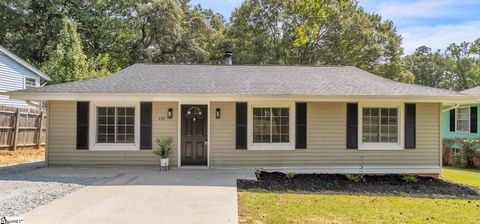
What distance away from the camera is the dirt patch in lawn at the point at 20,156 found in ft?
40.9

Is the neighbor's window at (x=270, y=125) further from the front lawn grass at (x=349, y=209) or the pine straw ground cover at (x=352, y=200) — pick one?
the front lawn grass at (x=349, y=209)

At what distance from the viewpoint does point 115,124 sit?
10.6 metres

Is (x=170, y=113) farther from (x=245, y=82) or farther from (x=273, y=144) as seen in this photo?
(x=273, y=144)

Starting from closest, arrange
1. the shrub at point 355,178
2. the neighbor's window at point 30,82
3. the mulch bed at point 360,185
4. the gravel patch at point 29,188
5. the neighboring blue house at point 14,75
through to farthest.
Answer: the gravel patch at point 29,188 < the mulch bed at point 360,185 < the shrub at point 355,178 < the neighboring blue house at point 14,75 < the neighbor's window at point 30,82

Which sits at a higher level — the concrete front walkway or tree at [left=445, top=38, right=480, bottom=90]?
tree at [left=445, top=38, right=480, bottom=90]

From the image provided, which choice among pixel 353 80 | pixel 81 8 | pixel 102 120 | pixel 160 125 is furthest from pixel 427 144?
pixel 81 8

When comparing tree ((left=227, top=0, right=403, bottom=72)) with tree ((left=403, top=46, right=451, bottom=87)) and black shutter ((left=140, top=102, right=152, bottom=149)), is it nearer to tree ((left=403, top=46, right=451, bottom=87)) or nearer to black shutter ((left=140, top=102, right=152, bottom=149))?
black shutter ((left=140, top=102, right=152, bottom=149))

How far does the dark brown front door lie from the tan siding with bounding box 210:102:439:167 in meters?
0.31

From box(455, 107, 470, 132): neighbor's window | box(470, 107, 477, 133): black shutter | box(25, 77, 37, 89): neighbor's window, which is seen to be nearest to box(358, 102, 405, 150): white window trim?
box(470, 107, 477, 133): black shutter

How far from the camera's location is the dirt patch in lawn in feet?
40.9

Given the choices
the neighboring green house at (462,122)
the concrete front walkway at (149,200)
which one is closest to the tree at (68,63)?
the concrete front walkway at (149,200)

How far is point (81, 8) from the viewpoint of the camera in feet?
80.0

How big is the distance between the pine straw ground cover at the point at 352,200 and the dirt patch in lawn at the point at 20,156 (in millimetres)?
8203

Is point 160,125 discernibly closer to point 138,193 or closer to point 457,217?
point 138,193
